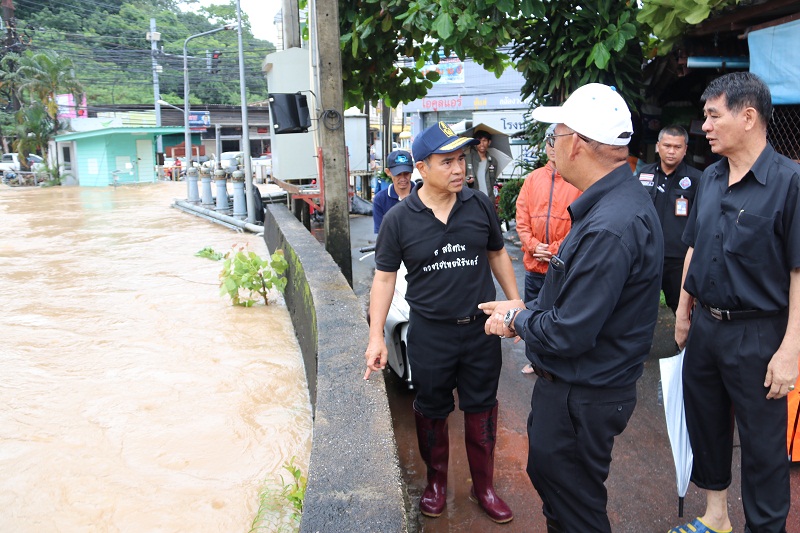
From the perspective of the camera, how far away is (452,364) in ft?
10.0

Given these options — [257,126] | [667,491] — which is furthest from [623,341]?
[257,126]

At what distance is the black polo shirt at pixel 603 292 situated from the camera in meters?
1.98

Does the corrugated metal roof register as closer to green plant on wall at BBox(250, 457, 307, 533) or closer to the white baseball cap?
green plant on wall at BBox(250, 457, 307, 533)

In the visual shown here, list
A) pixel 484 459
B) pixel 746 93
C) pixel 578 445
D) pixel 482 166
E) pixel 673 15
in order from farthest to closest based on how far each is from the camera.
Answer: pixel 482 166
pixel 673 15
pixel 484 459
pixel 746 93
pixel 578 445

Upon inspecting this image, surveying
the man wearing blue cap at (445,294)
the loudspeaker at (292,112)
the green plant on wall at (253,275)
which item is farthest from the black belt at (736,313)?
the loudspeaker at (292,112)

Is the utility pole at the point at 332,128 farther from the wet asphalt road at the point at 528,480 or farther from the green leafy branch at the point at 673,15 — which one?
the green leafy branch at the point at 673,15

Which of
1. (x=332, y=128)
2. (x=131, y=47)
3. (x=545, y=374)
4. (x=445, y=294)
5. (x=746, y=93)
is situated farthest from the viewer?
(x=131, y=47)

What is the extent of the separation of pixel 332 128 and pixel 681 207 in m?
3.10

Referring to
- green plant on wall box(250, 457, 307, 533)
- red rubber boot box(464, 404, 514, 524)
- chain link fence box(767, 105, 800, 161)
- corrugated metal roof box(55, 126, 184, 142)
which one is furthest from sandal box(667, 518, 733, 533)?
corrugated metal roof box(55, 126, 184, 142)

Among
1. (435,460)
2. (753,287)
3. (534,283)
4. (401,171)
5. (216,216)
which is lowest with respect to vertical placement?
(435,460)

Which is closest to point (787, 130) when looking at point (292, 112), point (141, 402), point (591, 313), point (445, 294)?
point (445, 294)

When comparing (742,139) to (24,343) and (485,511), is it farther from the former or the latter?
(24,343)

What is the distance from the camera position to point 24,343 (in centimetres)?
674

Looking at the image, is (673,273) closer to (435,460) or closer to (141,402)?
(435,460)
